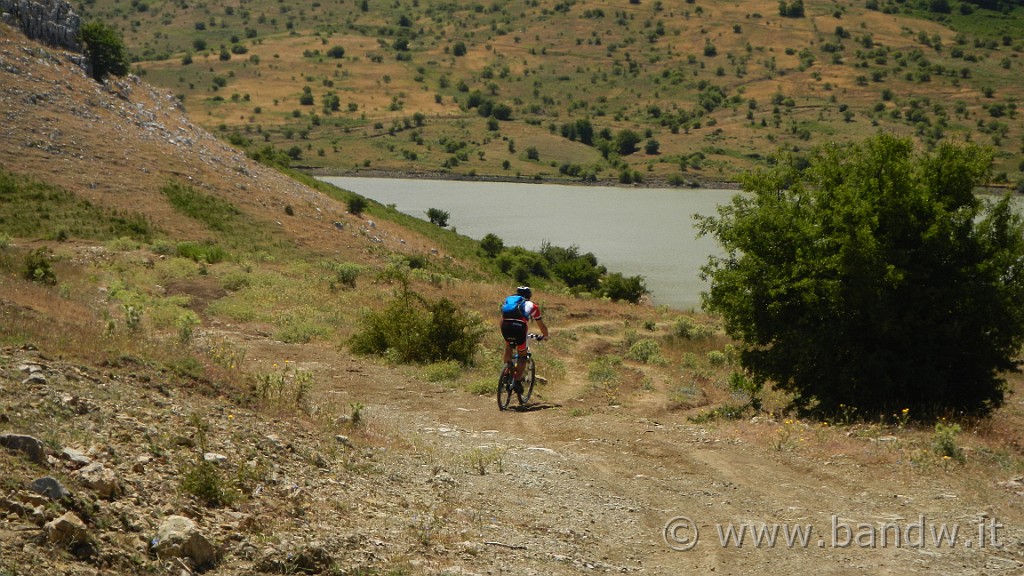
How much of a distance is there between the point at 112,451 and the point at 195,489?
0.82 metres

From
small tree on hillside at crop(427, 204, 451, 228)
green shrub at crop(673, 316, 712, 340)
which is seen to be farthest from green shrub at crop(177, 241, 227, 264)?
small tree on hillside at crop(427, 204, 451, 228)

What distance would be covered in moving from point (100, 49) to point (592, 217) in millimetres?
49049

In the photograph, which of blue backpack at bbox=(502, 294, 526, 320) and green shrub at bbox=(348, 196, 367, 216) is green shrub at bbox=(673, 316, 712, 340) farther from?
green shrub at bbox=(348, 196, 367, 216)

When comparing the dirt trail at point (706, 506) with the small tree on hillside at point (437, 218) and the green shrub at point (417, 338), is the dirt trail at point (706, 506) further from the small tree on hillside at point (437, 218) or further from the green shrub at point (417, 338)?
the small tree on hillside at point (437, 218)

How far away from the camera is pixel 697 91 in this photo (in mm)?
158500

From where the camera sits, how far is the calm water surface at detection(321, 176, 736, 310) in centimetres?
6244

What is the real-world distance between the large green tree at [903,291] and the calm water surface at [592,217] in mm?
33473

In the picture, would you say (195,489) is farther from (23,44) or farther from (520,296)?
(23,44)

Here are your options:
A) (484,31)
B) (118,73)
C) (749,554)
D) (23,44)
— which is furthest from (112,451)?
(484,31)

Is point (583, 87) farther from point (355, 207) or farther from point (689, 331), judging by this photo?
point (689, 331)

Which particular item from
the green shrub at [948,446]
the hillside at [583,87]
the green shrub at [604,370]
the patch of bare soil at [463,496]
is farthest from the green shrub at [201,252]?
the hillside at [583,87]

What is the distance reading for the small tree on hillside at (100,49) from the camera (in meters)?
45.5

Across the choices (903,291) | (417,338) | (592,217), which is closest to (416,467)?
(903,291)

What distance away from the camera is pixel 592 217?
8619cm
